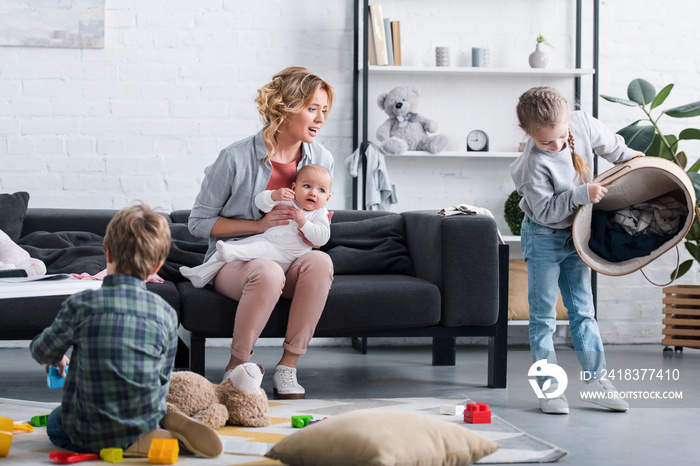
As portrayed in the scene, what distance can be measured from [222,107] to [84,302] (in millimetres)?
2293

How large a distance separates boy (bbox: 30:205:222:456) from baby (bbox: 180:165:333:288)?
31.5 inches

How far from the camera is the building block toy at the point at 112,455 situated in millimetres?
1639

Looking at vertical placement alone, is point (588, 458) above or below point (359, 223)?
below

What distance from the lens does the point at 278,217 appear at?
99.8 inches

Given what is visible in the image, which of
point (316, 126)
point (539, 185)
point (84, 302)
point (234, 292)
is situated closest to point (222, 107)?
point (316, 126)

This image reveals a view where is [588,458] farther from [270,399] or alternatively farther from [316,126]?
[316,126]

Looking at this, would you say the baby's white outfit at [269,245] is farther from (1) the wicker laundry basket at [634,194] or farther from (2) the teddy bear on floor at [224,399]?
(1) the wicker laundry basket at [634,194]

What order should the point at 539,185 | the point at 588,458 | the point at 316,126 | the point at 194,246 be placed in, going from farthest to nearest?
the point at 194,246, the point at 316,126, the point at 539,185, the point at 588,458

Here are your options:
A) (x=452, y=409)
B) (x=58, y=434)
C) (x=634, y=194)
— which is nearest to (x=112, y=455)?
(x=58, y=434)

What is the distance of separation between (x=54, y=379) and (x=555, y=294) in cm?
→ 150

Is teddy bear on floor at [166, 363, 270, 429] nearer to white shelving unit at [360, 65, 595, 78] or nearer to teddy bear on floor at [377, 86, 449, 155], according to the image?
teddy bear on floor at [377, 86, 449, 155]

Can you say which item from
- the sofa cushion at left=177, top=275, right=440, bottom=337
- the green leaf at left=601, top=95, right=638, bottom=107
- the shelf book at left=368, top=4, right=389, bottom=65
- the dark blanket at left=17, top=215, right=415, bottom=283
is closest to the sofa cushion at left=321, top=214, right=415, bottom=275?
the dark blanket at left=17, top=215, right=415, bottom=283

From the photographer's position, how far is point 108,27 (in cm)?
368

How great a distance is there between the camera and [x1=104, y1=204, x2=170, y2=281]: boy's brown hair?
162cm
